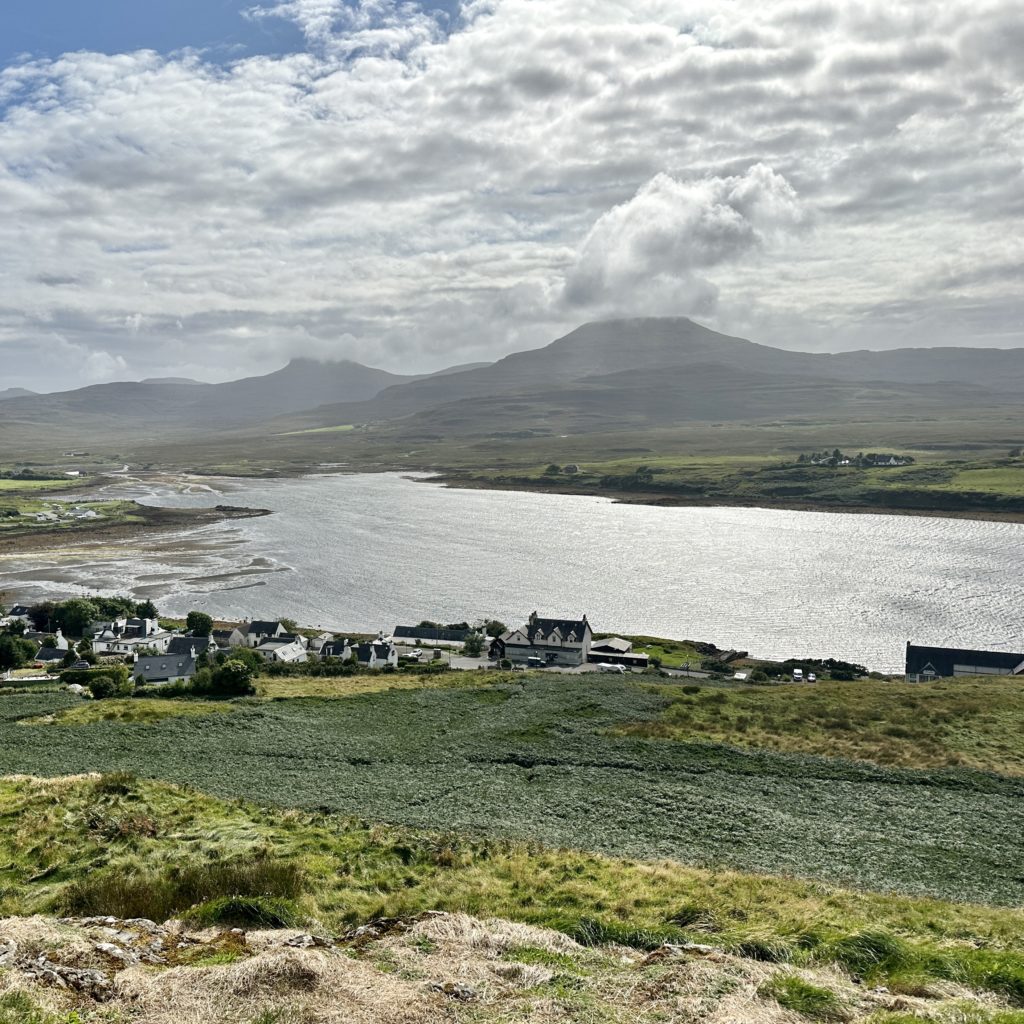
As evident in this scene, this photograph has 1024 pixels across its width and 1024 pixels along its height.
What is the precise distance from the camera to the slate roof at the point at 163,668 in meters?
64.7

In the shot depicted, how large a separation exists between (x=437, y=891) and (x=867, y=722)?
3311 centimetres

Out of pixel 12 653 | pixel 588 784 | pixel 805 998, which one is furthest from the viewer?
pixel 12 653

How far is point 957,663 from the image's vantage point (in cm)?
6612

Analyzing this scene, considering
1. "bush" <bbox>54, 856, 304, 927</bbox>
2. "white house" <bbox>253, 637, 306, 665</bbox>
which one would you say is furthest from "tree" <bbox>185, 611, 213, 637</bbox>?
"bush" <bbox>54, 856, 304, 927</bbox>

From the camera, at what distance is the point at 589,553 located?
127 m

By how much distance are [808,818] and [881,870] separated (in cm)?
546

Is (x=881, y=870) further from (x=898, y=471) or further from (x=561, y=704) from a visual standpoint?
(x=898, y=471)

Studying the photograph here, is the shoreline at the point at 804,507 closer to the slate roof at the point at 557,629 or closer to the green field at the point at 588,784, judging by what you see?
the slate roof at the point at 557,629

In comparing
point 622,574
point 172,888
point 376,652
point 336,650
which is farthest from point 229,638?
point 172,888

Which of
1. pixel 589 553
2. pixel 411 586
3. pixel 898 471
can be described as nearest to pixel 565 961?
pixel 411 586

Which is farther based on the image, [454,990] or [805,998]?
[454,990]

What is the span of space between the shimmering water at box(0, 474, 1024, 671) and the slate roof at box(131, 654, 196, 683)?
24.0 metres

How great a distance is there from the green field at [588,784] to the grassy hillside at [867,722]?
1.90 m

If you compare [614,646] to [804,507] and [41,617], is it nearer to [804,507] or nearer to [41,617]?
[41,617]
